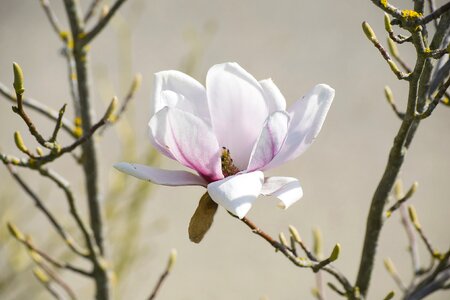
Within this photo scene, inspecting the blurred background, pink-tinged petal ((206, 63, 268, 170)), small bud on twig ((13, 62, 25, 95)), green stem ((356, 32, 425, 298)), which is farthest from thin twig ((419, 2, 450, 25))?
the blurred background

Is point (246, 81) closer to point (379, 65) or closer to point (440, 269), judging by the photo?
point (440, 269)

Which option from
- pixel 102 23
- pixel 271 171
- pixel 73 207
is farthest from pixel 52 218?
pixel 271 171

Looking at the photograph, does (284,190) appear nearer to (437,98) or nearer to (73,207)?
(437,98)

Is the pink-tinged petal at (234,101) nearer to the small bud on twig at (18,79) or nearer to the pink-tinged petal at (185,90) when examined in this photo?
the pink-tinged petal at (185,90)

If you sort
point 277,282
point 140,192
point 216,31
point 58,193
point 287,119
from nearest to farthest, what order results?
point 287,119 → point 140,192 → point 277,282 → point 58,193 → point 216,31

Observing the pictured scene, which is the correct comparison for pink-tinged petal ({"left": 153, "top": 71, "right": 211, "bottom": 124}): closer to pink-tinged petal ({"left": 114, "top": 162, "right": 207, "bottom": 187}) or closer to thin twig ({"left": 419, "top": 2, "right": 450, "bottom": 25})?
pink-tinged petal ({"left": 114, "top": 162, "right": 207, "bottom": 187})

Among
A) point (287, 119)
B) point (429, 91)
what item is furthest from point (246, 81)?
point (429, 91)
